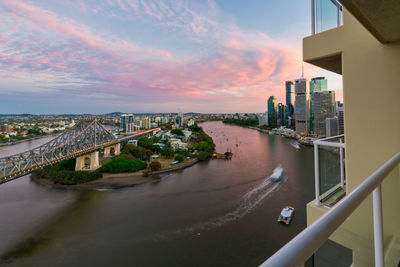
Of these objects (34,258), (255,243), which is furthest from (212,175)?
(34,258)

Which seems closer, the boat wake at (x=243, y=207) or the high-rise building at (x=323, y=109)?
the boat wake at (x=243, y=207)

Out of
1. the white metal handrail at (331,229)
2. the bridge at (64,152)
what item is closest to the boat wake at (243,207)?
the white metal handrail at (331,229)

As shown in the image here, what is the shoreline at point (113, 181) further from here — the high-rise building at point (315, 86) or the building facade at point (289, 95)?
the building facade at point (289, 95)

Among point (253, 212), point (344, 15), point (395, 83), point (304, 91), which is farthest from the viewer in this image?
point (304, 91)

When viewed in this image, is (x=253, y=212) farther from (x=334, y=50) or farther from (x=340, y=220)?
(x=340, y=220)

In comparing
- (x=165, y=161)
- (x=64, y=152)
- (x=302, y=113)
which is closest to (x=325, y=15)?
(x=165, y=161)
